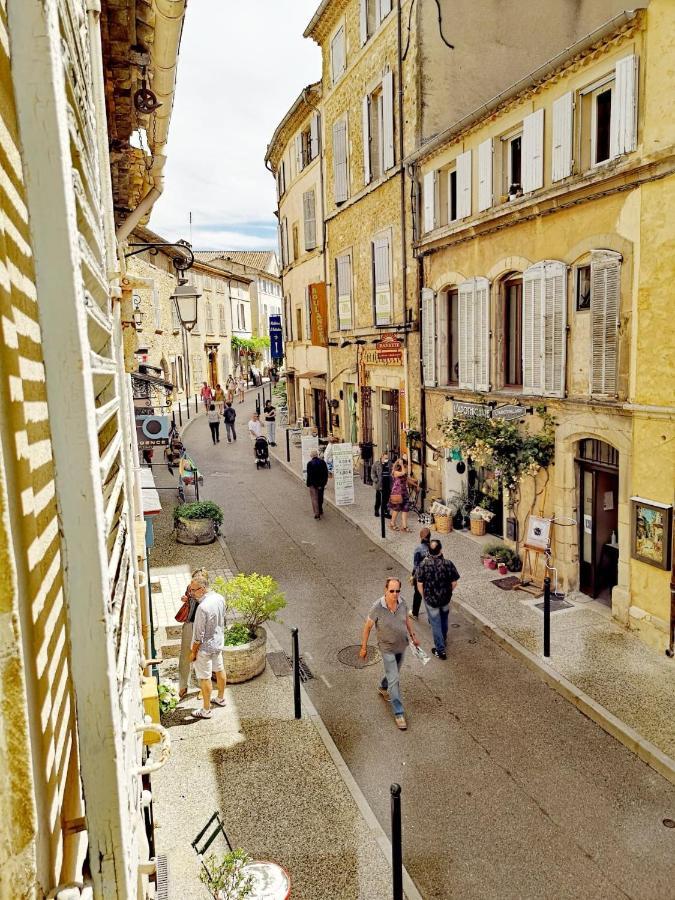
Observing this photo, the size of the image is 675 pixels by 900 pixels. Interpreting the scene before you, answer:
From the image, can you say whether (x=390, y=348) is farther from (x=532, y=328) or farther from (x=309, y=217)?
(x=309, y=217)

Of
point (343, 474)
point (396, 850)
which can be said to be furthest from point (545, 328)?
point (396, 850)

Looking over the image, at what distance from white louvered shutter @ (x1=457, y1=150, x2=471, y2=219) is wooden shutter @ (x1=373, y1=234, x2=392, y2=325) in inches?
154

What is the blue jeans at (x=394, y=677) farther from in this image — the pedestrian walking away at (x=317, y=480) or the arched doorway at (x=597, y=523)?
the pedestrian walking away at (x=317, y=480)

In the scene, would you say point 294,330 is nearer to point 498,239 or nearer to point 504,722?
point 498,239

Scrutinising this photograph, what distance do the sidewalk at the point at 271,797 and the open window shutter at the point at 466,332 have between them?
7363mm

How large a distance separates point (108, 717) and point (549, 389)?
1046 cm

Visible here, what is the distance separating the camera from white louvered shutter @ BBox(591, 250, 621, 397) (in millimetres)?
9445

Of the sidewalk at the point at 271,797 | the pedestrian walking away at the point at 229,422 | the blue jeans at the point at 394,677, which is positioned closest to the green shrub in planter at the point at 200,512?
the sidewalk at the point at 271,797

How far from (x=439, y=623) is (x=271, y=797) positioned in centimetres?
350

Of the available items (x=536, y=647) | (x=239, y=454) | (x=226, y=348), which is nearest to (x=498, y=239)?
(x=536, y=647)

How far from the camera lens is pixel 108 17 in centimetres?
567

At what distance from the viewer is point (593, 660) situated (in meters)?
8.66

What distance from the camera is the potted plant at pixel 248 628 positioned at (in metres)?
8.41

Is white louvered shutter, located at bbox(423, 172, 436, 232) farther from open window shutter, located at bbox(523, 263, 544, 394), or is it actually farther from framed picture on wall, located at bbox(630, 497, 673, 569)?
framed picture on wall, located at bbox(630, 497, 673, 569)
